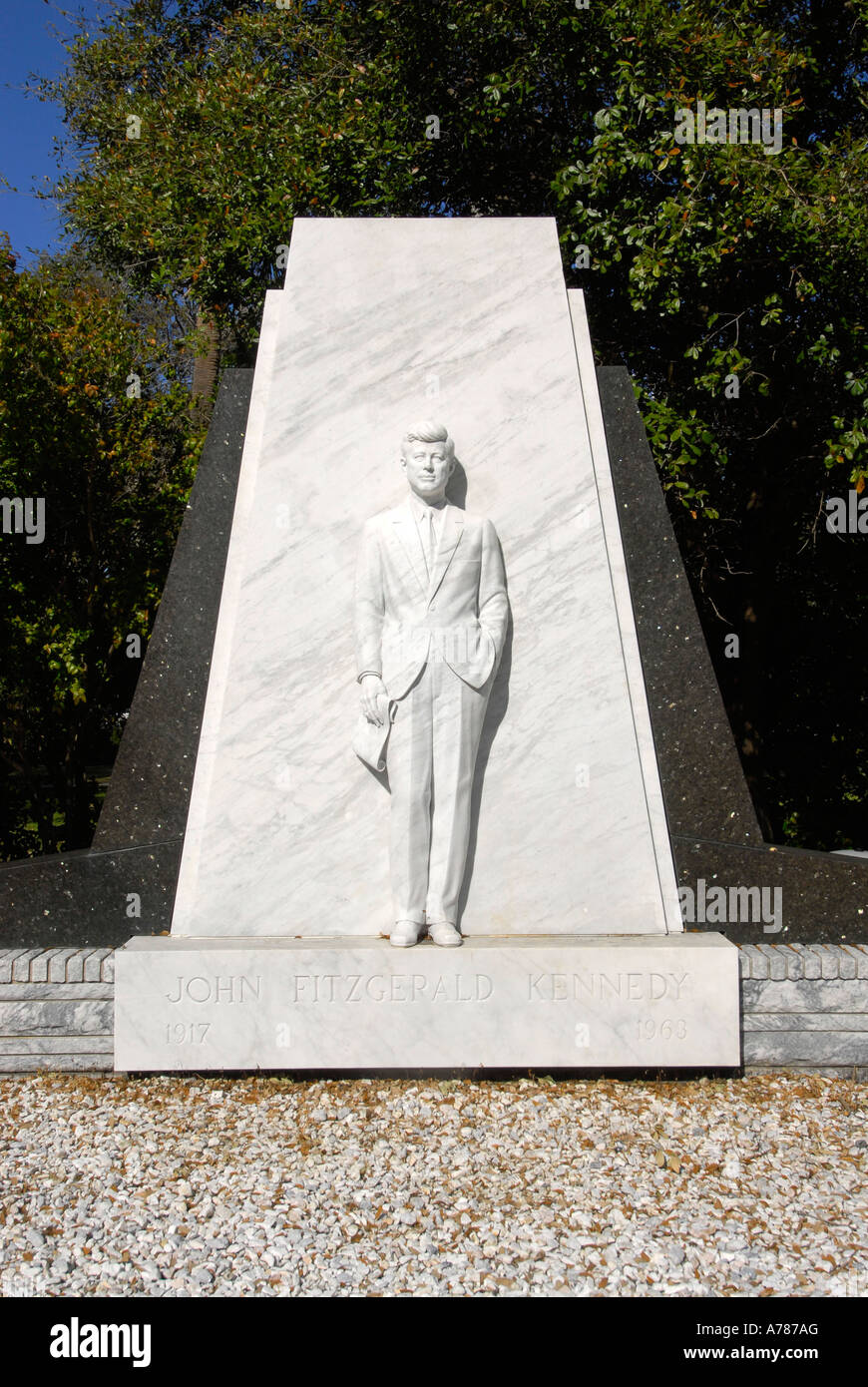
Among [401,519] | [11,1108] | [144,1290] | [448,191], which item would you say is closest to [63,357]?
[448,191]

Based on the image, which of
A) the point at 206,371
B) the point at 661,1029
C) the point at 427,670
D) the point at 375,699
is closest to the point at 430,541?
the point at 427,670

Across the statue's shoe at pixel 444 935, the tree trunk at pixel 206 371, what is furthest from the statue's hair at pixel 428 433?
the tree trunk at pixel 206 371

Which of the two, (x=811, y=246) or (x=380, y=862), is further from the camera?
(x=811, y=246)

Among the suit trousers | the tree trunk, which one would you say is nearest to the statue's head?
the suit trousers

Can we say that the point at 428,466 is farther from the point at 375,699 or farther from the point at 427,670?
the point at 375,699

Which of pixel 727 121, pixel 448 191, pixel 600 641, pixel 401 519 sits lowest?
pixel 600 641

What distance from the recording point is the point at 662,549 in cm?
529

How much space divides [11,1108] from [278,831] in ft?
5.45

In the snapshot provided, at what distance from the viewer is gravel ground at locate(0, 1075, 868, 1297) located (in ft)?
10.1

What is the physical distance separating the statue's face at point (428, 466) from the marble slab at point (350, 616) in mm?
234

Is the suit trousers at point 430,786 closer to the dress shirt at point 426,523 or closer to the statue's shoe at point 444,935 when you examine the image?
the statue's shoe at point 444,935

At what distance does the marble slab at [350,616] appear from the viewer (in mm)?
4742

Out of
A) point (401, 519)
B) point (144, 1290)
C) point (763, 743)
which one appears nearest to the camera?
point (144, 1290)

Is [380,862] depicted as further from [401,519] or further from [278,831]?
[401,519]
